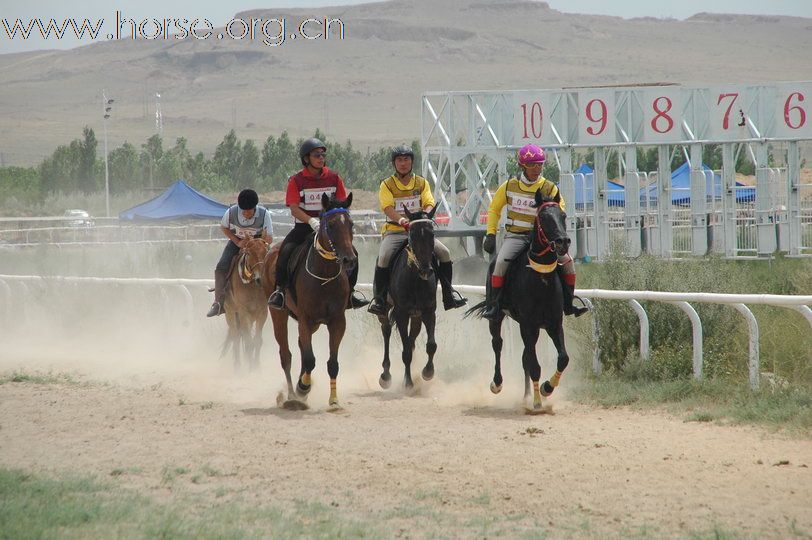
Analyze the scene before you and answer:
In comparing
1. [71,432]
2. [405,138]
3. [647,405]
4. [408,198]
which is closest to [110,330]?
[408,198]

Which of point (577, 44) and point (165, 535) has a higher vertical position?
point (577, 44)

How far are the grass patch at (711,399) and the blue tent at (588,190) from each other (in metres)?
18.6

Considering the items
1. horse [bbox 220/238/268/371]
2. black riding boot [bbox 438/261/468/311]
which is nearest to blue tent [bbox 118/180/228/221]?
horse [bbox 220/238/268/371]

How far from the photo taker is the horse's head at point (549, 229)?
11.2m

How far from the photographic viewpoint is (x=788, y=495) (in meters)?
7.64

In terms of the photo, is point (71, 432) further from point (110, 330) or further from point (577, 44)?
point (577, 44)

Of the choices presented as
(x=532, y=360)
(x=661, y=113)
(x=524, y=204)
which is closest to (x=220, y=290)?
(x=524, y=204)

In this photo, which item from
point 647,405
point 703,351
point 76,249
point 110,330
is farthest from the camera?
point 76,249

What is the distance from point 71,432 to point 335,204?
3.36 meters

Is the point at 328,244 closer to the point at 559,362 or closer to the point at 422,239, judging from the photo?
the point at 422,239

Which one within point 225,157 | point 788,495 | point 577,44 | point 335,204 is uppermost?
point 577,44

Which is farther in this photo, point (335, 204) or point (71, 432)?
point (335, 204)

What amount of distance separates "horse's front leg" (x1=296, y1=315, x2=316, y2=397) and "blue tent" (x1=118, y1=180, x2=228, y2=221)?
32914mm

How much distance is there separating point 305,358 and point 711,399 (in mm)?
3980
